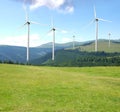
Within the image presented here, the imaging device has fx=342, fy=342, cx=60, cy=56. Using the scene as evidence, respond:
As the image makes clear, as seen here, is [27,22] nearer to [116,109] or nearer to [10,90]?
[10,90]

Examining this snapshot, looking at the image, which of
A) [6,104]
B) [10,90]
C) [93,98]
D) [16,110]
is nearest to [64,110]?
[16,110]

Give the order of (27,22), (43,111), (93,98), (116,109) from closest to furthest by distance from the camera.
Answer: (43,111) → (116,109) → (93,98) → (27,22)

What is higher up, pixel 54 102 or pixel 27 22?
pixel 27 22

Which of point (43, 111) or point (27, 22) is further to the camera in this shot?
point (27, 22)

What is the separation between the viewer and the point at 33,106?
102ft

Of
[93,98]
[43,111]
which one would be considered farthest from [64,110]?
[93,98]

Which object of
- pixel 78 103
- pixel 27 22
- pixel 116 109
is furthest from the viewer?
pixel 27 22

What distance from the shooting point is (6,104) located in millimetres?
31969

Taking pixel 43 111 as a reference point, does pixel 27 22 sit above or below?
above

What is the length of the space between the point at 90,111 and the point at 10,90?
15195mm

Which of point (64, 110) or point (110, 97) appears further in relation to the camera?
point (110, 97)

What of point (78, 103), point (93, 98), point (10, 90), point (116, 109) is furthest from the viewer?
point (10, 90)

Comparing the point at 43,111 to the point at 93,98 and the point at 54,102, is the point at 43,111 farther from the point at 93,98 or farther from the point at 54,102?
the point at 93,98

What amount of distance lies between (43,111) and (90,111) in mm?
4005
